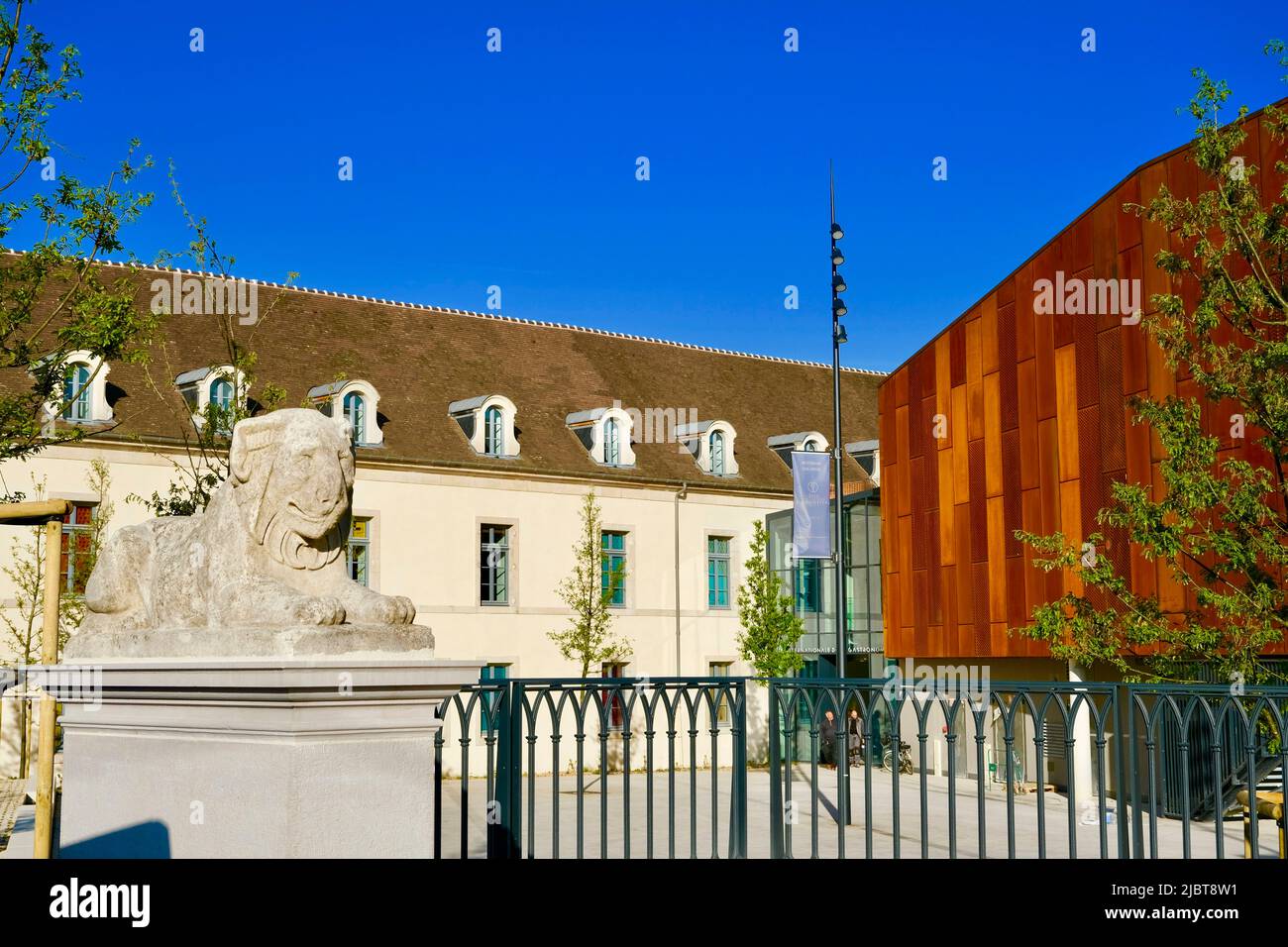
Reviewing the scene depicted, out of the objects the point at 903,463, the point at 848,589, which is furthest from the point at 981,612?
the point at 848,589

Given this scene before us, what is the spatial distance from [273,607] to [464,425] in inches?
1092

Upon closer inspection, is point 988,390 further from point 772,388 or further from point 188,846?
point 188,846

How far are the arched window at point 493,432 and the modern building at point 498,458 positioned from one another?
0.05 meters

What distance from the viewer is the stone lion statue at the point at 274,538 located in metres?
5.04

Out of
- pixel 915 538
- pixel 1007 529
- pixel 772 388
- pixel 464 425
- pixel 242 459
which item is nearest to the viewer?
pixel 242 459

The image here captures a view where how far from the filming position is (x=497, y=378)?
34.8 metres

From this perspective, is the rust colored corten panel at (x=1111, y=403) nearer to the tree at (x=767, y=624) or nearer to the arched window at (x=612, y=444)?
the tree at (x=767, y=624)

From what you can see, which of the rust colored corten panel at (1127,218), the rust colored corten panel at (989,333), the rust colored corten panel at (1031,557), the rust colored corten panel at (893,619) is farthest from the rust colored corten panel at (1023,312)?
the rust colored corten panel at (893,619)

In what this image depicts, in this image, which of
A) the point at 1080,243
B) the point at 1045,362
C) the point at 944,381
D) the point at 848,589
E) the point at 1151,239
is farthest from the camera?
the point at 848,589

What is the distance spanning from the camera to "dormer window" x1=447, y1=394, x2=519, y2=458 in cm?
3206

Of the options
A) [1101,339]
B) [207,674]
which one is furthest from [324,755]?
[1101,339]

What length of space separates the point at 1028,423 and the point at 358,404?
14558mm

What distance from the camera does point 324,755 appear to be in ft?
15.1

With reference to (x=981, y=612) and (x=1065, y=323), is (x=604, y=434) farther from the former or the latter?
(x=1065, y=323)
